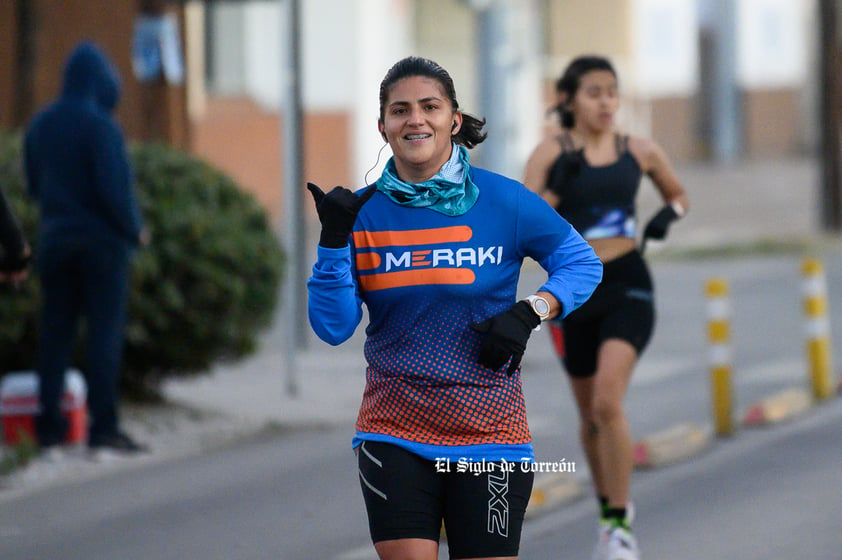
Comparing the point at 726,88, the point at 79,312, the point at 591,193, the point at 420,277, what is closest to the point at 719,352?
the point at 591,193

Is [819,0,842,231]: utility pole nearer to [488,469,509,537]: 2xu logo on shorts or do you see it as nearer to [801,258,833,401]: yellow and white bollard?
[801,258,833,401]: yellow and white bollard

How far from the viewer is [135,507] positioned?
7902 mm

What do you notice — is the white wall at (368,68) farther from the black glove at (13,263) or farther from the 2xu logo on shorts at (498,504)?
the 2xu logo on shorts at (498,504)

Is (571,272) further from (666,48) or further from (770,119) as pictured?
(770,119)

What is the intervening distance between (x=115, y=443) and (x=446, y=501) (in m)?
5.05

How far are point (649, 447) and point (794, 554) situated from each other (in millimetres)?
2151

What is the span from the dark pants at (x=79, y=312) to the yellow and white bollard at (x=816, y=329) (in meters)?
4.41

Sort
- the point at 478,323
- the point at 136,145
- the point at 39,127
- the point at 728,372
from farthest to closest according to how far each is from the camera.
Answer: the point at 136,145
the point at 728,372
the point at 39,127
the point at 478,323

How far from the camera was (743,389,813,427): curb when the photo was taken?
10000mm

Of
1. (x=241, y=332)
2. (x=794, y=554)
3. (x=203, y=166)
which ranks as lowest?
(x=794, y=554)

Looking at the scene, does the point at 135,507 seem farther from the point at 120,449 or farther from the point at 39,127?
the point at 39,127

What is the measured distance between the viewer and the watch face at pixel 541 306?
13.4 ft

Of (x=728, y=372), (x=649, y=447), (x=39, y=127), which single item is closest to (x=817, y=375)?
(x=728, y=372)

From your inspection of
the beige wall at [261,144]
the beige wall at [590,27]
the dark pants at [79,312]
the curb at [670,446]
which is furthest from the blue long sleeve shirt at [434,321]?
the beige wall at [590,27]
